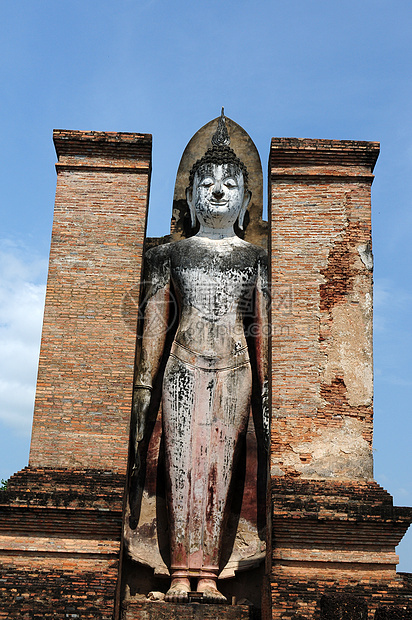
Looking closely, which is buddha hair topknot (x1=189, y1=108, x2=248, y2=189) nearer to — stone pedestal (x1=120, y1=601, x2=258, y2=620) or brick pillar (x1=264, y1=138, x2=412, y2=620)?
brick pillar (x1=264, y1=138, x2=412, y2=620)

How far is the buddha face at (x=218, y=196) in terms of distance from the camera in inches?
407

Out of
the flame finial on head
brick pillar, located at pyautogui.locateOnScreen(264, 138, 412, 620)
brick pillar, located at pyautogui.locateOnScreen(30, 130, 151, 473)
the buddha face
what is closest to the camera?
brick pillar, located at pyautogui.locateOnScreen(264, 138, 412, 620)

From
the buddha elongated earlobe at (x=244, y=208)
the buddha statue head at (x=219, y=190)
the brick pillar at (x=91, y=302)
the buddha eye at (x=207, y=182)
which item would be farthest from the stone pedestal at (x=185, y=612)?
the buddha eye at (x=207, y=182)

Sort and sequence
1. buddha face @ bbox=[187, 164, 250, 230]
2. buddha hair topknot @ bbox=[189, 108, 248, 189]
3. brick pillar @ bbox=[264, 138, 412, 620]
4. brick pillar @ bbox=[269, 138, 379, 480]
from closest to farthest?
brick pillar @ bbox=[264, 138, 412, 620] < brick pillar @ bbox=[269, 138, 379, 480] < buddha face @ bbox=[187, 164, 250, 230] < buddha hair topknot @ bbox=[189, 108, 248, 189]

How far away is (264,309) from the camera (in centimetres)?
983

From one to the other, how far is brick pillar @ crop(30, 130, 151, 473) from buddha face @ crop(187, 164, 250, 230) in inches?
28.8

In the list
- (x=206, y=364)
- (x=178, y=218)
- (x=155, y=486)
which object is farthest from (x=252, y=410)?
(x=178, y=218)

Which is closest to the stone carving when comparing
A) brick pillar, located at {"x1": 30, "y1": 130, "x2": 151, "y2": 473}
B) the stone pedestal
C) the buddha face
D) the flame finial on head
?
the buddha face

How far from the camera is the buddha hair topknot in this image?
10555 millimetres

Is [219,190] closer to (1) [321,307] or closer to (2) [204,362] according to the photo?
(1) [321,307]

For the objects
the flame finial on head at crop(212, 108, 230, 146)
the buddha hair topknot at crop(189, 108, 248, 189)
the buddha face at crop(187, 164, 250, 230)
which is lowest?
the buddha face at crop(187, 164, 250, 230)

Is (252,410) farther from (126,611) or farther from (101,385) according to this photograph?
(126,611)

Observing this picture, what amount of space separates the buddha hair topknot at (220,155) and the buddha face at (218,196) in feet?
0.20

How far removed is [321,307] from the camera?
30.7 ft
